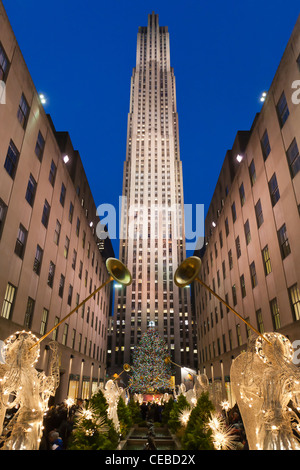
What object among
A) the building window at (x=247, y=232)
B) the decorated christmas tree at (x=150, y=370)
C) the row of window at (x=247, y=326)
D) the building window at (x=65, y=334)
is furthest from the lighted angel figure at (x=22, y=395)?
the decorated christmas tree at (x=150, y=370)

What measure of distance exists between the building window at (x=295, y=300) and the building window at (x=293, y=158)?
→ 7.01 m

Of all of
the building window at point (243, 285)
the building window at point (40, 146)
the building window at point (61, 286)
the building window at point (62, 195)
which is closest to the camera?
the building window at point (40, 146)

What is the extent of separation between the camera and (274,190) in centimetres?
2262

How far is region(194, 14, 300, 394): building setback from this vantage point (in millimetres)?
19344

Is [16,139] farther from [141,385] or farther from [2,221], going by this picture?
[141,385]

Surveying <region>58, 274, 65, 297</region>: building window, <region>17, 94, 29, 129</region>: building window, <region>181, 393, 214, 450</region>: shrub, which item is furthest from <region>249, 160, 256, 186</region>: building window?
<region>58, 274, 65, 297</region>: building window

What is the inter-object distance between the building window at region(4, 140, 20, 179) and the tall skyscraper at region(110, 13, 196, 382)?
3719 inches

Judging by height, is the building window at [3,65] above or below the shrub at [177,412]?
above

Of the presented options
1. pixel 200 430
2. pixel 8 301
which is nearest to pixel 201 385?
pixel 200 430

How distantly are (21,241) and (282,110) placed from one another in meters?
19.8

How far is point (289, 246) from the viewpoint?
19984mm

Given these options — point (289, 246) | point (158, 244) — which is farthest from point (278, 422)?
point (158, 244)

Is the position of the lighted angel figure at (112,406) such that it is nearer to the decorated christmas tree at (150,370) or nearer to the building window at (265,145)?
the building window at (265,145)

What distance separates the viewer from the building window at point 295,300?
18922 mm
